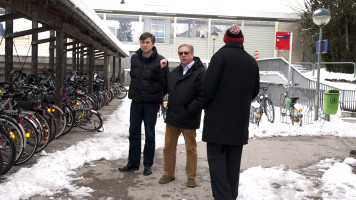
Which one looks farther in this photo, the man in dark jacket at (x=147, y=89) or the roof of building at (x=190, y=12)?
the roof of building at (x=190, y=12)

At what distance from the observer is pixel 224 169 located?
357cm

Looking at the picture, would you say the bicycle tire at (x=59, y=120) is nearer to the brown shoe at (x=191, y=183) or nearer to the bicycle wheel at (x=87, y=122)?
the bicycle wheel at (x=87, y=122)

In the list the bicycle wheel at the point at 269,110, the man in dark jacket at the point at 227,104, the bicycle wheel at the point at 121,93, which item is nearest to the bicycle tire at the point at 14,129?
the man in dark jacket at the point at 227,104

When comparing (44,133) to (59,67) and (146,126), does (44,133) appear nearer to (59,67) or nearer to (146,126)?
(59,67)

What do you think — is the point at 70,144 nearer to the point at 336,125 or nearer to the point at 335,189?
the point at 335,189

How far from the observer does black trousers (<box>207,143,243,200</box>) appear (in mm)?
3541

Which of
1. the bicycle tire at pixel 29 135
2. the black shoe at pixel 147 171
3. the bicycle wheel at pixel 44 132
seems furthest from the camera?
the bicycle wheel at pixel 44 132

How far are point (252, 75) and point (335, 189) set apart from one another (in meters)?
1.99

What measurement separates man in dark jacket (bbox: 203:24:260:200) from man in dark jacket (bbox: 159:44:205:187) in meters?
0.61

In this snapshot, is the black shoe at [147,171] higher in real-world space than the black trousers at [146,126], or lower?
lower

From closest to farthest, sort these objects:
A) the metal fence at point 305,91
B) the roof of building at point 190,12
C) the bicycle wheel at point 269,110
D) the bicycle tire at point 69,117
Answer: the bicycle tire at point 69,117 → the bicycle wheel at point 269,110 → the metal fence at point 305,91 → the roof of building at point 190,12

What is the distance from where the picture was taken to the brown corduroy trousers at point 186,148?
4430mm

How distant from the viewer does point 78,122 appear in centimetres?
863

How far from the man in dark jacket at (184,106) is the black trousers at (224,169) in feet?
2.29
